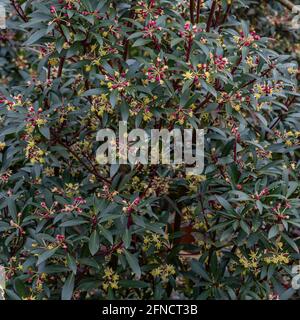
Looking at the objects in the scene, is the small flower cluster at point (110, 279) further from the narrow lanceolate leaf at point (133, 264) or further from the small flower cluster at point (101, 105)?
the small flower cluster at point (101, 105)

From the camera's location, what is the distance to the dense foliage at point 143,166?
6.21ft

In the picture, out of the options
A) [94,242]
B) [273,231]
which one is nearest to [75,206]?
[94,242]

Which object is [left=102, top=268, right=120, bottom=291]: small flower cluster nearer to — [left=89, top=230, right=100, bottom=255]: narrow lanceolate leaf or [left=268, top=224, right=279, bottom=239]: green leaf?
[left=89, top=230, right=100, bottom=255]: narrow lanceolate leaf

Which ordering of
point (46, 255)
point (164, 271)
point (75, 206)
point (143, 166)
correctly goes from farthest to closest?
1. point (164, 271)
2. point (143, 166)
3. point (75, 206)
4. point (46, 255)

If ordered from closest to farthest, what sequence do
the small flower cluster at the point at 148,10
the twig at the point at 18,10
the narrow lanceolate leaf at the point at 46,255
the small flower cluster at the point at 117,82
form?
the narrow lanceolate leaf at the point at 46,255 → the small flower cluster at the point at 117,82 → the small flower cluster at the point at 148,10 → the twig at the point at 18,10

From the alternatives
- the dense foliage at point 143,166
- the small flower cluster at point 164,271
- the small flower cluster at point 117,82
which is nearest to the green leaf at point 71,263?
the dense foliage at point 143,166

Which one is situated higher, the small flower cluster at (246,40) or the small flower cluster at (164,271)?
the small flower cluster at (246,40)

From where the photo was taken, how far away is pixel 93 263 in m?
1.90

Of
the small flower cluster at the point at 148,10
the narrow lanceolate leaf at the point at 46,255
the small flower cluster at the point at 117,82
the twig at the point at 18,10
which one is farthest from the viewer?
the twig at the point at 18,10

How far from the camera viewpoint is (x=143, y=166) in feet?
7.00

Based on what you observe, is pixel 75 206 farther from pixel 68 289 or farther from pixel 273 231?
pixel 273 231

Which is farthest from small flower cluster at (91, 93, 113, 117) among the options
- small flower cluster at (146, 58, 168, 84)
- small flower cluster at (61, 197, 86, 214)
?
small flower cluster at (61, 197, 86, 214)

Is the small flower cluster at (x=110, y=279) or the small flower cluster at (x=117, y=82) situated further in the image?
the small flower cluster at (x=110, y=279)
